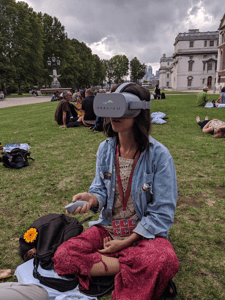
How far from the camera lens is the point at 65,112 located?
33.3 feet

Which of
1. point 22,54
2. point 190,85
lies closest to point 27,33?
point 22,54

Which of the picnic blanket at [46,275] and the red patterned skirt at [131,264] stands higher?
the red patterned skirt at [131,264]

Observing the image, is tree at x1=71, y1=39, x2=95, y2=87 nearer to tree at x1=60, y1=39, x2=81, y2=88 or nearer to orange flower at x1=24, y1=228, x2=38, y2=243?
tree at x1=60, y1=39, x2=81, y2=88

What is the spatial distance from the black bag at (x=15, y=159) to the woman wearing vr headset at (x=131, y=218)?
3.75 m

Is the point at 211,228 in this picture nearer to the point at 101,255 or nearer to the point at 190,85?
the point at 101,255

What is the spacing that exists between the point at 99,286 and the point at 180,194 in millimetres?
2286

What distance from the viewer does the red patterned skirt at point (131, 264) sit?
176cm

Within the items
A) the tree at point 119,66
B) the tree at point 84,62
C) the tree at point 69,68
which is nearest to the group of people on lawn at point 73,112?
the tree at point 69,68

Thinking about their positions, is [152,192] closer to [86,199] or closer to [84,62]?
[86,199]

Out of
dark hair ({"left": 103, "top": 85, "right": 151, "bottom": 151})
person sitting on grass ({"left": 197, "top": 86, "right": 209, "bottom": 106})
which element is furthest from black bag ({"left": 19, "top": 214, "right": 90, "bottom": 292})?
person sitting on grass ({"left": 197, "top": 86, "right": 209, "bottom": 106})

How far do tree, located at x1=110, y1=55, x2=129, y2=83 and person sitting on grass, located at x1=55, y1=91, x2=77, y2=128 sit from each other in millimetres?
99193

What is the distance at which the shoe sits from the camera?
6.75ft

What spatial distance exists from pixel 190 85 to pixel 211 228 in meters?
66.2

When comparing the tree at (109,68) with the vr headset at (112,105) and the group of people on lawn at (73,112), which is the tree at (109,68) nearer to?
the group of people on lawn at (73,112)
